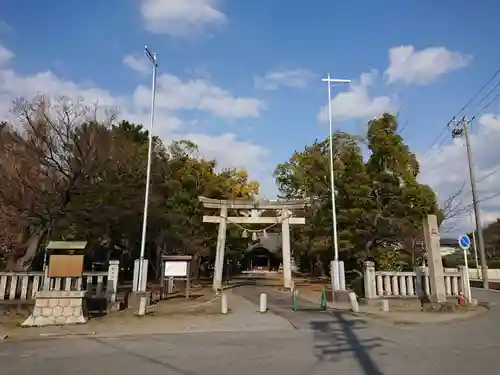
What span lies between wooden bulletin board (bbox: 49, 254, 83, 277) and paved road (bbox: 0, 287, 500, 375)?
372cm

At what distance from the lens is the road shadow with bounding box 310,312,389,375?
7758 mm

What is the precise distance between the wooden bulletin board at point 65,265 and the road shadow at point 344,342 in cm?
749

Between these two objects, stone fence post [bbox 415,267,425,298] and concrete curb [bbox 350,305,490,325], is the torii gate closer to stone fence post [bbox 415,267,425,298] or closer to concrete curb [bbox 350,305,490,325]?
stone fence post [bbox 415,267,425,298]

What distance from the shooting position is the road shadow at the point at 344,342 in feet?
25.5

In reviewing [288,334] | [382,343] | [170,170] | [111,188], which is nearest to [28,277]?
[111,188]

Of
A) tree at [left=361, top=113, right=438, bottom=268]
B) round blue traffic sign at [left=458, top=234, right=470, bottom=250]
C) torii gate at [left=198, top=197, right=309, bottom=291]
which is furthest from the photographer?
torii gate at [left=198, top=197, right=309, bottom=291]

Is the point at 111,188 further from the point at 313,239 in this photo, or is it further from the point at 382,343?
the point at 313,239

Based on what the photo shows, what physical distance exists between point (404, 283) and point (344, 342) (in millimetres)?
8071

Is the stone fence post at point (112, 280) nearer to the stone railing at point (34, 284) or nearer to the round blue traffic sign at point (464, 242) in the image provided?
the stone railing at point (34, 284)

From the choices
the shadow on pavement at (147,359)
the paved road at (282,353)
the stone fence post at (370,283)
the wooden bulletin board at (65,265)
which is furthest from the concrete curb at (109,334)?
the stone fence post at (370,283)

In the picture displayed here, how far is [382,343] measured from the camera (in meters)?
9.34

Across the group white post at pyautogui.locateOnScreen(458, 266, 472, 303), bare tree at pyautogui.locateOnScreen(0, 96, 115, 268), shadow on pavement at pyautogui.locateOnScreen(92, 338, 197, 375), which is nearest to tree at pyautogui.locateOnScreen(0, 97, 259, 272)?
bare tree at pyautogui.locateOnScreen(0, 96, 115, 268)

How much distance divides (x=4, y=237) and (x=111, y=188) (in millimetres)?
4945

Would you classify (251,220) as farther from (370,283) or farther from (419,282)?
(419,282)
